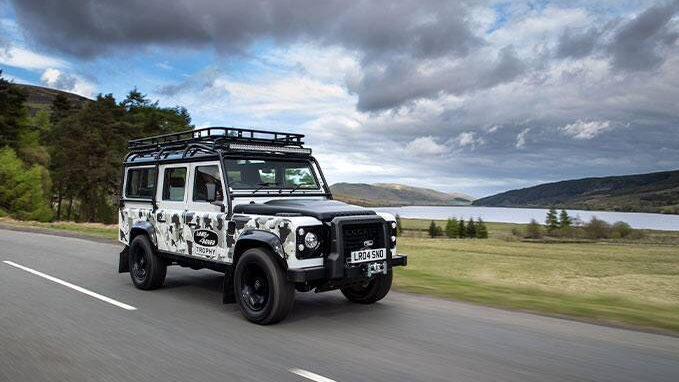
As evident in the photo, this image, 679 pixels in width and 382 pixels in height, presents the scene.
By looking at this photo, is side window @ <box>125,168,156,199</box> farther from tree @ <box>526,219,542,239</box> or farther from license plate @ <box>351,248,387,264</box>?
tree @ <box>526,219,542,239</box>

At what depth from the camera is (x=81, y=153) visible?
5066 cm

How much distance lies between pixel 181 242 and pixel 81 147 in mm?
48053

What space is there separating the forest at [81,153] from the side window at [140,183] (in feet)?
142

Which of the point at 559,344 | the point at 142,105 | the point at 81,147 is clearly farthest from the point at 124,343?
the point at 142,105

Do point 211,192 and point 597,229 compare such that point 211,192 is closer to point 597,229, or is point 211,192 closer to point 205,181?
point 205,181

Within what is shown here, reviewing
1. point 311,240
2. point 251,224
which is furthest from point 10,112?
point 311,240

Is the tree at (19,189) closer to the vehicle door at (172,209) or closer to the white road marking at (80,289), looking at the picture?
the white road marking at (80,289)

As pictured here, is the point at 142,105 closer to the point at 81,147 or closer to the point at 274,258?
the point at 81,147

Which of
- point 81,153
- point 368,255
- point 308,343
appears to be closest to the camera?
point 308,343

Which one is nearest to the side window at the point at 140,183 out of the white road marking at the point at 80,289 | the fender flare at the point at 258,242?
the white road marking at the point at 80,289

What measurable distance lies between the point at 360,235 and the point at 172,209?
135 inches

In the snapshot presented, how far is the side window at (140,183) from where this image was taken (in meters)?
8.96

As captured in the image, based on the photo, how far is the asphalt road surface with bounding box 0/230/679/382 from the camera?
4.70m

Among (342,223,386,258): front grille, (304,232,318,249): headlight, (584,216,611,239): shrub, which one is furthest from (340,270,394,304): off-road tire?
(584,216,611,239): shrub
